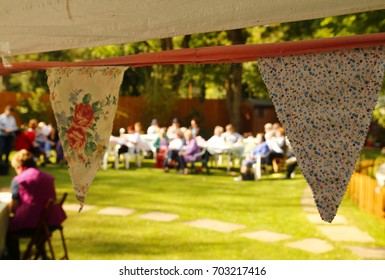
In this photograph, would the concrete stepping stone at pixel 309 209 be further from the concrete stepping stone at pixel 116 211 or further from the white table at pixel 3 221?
the white table at pixel 3 221

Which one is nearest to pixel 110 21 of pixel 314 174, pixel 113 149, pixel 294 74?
pixel 294 74

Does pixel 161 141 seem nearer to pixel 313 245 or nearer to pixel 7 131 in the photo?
pixel 7 131

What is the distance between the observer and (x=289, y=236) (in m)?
7.93

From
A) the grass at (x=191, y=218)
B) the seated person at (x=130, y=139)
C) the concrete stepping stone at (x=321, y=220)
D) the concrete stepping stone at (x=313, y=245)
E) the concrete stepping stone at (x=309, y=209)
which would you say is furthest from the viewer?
the seated person at (x=130, y=139)

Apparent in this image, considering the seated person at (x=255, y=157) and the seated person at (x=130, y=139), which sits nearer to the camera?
the seated person at (x=255, y=157)

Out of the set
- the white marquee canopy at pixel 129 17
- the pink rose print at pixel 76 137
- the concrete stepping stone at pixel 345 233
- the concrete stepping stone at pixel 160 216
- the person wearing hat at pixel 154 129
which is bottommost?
the concrete stepping stone at pixel 345 233


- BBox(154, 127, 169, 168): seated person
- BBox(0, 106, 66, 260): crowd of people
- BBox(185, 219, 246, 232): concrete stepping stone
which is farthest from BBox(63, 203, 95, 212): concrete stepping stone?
BBox(154, 127, 169, 168): seated person

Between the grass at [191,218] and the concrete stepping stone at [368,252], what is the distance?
113mm

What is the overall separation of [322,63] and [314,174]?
1.49 feet

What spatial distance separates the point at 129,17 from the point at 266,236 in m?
5.66

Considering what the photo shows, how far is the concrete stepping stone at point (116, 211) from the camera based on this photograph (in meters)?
9.38

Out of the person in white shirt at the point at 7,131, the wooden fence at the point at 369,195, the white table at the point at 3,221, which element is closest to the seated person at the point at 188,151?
the person in white shirt at the point at 7,131
